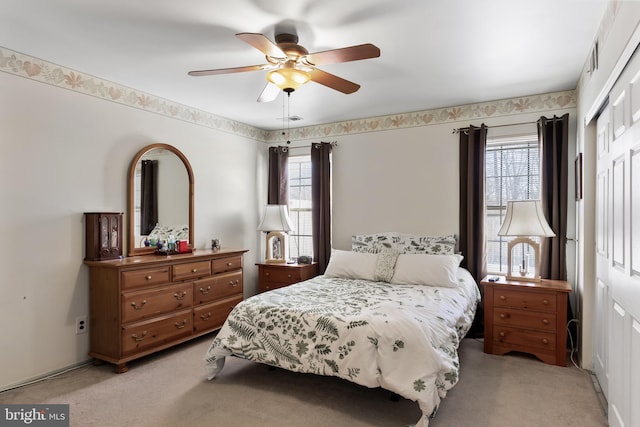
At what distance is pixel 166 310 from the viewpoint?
11.4 feet

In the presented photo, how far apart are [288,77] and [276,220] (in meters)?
2.53

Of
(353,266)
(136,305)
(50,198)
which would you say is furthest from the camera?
(353,266)

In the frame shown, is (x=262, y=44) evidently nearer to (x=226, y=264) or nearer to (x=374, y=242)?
(x=226, y=264)

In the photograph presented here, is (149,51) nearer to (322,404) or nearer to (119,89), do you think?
(119,89)

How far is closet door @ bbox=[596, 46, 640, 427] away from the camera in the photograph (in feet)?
5.55

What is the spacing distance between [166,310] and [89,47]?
7.38 ft

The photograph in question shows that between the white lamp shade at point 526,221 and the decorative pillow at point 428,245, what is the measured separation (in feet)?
2.08

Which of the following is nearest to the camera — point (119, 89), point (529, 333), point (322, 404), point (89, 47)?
point (322, 404)

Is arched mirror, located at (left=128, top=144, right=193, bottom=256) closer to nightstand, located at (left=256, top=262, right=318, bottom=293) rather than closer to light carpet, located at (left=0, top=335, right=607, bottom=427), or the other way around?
nightstand, located at (left=256, top=262, right=318, bottom=293)

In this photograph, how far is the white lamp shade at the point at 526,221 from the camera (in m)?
3.38

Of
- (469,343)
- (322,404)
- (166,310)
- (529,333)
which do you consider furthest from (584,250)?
(166,310)

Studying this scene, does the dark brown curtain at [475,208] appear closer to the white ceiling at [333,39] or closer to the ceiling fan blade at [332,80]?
the white ceiling at [333,39]

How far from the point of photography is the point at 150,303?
3.32 metres

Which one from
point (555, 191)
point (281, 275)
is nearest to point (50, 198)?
point (281, 275)
